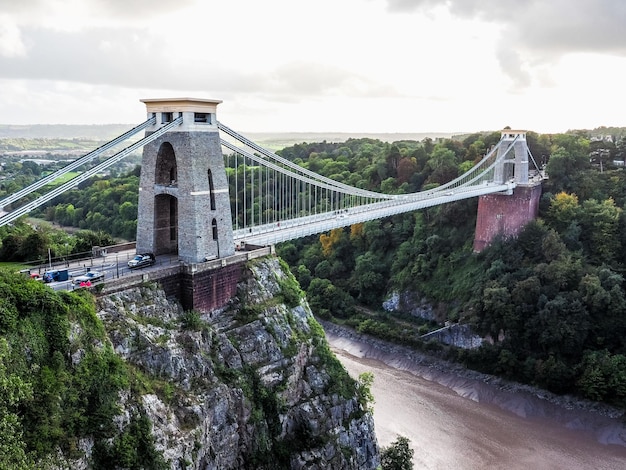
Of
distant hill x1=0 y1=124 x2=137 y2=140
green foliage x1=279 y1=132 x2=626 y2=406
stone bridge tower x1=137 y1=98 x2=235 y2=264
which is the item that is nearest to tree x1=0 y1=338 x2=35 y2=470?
stone bridge tower x1=137 y1=98 x2=235 y2=264

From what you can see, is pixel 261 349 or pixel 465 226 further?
pixel 465 226

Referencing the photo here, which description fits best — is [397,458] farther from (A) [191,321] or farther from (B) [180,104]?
(B) [180,104]

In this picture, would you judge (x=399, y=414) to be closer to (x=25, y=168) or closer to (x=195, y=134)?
(x=195, y=134)

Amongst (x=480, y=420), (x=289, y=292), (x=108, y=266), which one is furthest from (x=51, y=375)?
(x=480, y=420)

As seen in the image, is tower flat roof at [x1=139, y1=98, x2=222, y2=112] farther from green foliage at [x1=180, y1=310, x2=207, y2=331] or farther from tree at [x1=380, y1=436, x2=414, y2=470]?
tree at [x1=380, y1=436, x2=414, y2=470]

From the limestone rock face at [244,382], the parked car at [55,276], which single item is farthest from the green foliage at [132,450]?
the parked car at [55,276]

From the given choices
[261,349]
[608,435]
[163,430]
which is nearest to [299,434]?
[261,349]
